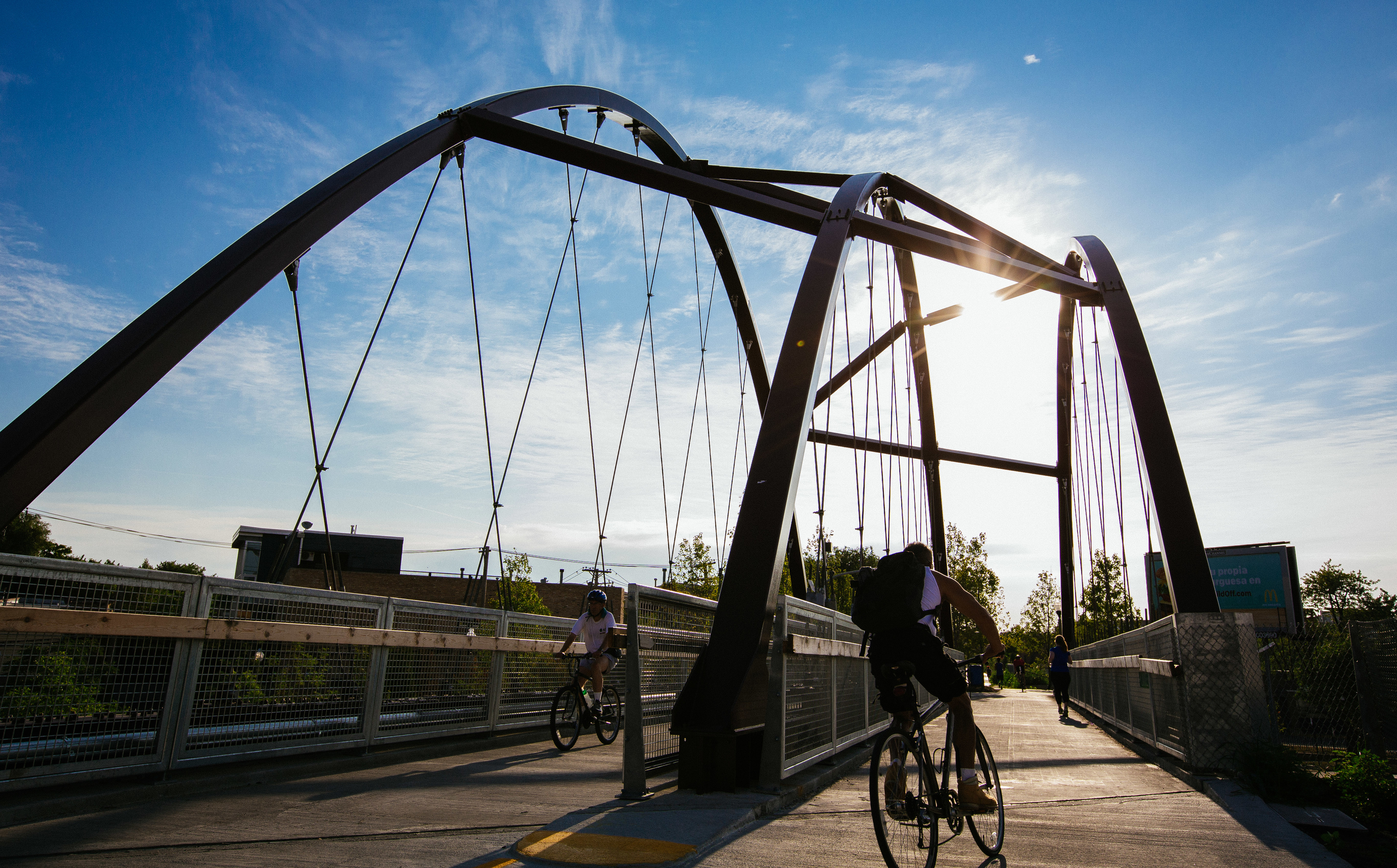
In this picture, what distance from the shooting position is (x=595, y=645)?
860 cm

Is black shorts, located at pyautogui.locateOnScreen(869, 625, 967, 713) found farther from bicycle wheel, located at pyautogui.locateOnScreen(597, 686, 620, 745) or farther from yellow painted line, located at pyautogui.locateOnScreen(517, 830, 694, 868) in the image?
A: bicycle wheel, located at pyautogui.locateOnScreen(597, 686, 620, 745)

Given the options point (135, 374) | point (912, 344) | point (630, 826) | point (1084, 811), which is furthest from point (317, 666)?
point (912, 344)

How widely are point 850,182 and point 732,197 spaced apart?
1.68m

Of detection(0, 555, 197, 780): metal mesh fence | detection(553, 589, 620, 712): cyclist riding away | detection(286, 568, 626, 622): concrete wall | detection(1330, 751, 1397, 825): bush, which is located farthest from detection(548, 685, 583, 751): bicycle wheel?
detection(286, 568, 626, 622): concrete wall

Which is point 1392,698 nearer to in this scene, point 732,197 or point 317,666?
point 317,666

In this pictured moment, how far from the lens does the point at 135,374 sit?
226 inches

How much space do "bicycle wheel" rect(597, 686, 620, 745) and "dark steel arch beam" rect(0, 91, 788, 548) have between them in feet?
16.7

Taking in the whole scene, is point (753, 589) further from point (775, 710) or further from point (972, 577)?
point (972, 577)

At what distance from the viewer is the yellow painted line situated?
11.8ft

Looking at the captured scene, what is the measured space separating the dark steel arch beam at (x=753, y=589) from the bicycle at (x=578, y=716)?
3011mm

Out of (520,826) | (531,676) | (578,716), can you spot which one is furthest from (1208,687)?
(531,676)

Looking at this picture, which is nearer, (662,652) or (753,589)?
(753,589)

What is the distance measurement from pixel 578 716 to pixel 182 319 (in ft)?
16.3

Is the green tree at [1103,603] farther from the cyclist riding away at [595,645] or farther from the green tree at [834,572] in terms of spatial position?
the cyclist riding away at [595,645]
